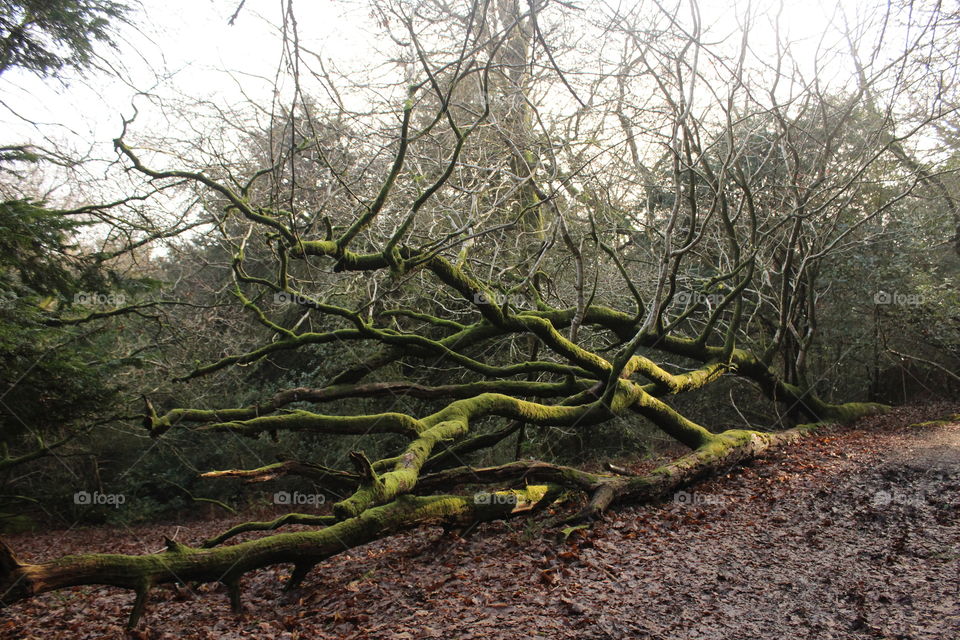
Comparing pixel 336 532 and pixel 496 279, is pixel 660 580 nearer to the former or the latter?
pixel 336 532

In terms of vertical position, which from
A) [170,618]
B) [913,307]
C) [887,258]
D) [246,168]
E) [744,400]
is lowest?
[170,618]

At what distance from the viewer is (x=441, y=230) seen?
8.34m

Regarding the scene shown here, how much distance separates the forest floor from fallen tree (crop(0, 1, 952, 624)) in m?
0.37

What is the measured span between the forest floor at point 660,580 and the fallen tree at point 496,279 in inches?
14.6

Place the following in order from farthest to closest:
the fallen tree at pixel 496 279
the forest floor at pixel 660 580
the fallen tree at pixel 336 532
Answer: the fallen tree at pixel 496 279
the fallen tree at pixel 336 532
the forest floor at pixel 660 580

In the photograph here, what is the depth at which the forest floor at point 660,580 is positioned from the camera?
3211 mm

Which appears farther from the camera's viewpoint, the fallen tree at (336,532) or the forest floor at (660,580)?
the fallen tree at (336,532)

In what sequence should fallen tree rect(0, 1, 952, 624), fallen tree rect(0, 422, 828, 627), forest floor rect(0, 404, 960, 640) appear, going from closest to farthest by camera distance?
forest floor rect(0, 404, 960, 640)
fallen tree rect(0, 422, 828, 627)
fallen tree rect(0, 1, 952, 624)

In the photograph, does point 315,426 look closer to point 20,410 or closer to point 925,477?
point 20,410

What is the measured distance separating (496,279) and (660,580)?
15.1ft

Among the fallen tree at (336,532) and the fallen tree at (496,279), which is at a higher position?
→ the fallen tree at (496,279)

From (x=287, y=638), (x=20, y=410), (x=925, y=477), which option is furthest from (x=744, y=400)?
(x=20, y=410)

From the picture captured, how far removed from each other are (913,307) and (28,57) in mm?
12918

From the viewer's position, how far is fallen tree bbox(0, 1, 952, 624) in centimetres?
445
